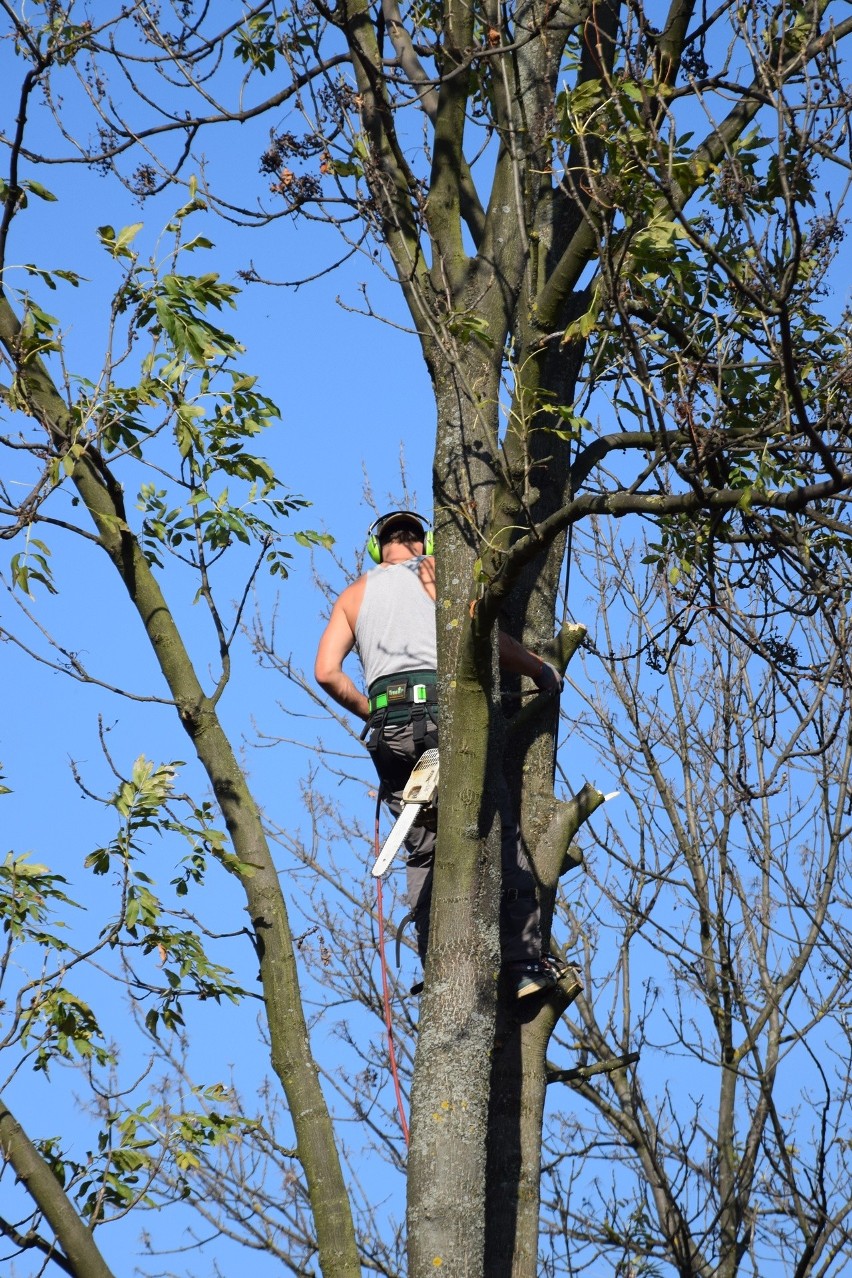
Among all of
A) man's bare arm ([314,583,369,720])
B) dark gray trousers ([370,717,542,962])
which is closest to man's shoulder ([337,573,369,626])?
man's bare arm ([314,583,369,720])

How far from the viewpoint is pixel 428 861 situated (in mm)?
4867

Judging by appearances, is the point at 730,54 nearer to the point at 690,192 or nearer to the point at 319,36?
the point at 690,192

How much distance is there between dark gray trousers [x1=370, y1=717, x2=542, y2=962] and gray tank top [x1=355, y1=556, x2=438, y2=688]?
0.24 metres

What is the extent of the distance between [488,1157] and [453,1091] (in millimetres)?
512

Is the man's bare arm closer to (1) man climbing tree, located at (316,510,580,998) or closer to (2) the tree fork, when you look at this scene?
(1) man climbing tree, located at (316,510,580,998)

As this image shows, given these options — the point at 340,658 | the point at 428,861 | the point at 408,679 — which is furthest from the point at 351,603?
the point at 428,861

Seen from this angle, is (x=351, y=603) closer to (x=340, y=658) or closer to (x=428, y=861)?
(x=340, y=658)

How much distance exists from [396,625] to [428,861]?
86cm

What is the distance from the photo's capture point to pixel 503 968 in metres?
4.52

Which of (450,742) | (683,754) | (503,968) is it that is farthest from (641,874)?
(450,742)

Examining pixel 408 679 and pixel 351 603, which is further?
pixel 351 603

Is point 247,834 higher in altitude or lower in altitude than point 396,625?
lower

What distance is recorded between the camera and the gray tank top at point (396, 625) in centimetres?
503

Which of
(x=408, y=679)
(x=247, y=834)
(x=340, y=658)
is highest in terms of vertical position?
(x=340, y=658)
